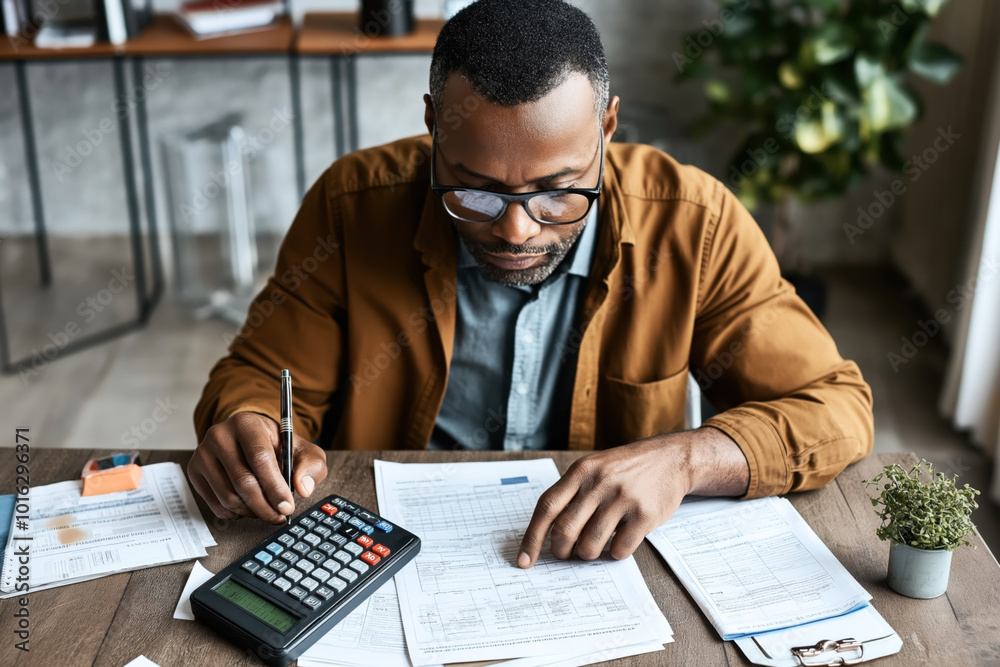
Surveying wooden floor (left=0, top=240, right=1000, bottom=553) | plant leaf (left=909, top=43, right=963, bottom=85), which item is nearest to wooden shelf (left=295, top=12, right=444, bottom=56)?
wooden floor (left=0, top=240, right=1000, bottom=553)

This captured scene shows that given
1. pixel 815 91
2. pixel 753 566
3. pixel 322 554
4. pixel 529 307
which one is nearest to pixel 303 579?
pixel 322 554

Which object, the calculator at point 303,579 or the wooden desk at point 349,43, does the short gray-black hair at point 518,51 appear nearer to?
the calculator at point 303,579

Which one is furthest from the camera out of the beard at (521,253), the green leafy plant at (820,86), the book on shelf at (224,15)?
the book on shelf at (224,15)

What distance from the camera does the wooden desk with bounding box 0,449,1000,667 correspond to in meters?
0.86

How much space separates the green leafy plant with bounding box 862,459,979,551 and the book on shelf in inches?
105

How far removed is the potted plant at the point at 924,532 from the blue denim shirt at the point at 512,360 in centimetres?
56

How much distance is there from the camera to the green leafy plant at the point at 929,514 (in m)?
0.92

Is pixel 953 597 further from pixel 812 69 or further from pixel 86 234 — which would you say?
pixel 86 234

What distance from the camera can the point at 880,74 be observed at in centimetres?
257

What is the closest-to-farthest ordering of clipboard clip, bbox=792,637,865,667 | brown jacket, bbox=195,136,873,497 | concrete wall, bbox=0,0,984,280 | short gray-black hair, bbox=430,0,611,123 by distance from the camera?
clipboard clip, bbox=792,637,865,667 → short gray-black hair, bbox=430,0,611,123 → brown jacket, bbox=195,136,873,497 → concrete wall, bbox=0,0,984,280

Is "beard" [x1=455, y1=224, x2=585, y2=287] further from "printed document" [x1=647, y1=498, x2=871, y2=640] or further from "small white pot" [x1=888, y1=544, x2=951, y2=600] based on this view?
"small white pot" [x1=888, y1=544, x2=951, y2=600]

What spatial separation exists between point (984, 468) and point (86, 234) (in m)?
3.34

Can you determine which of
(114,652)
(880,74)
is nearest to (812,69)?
(880,74)

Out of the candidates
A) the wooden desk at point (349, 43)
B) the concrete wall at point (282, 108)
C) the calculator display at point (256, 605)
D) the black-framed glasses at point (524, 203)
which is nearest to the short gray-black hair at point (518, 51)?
the black-framed glasses at point (524, 203)
